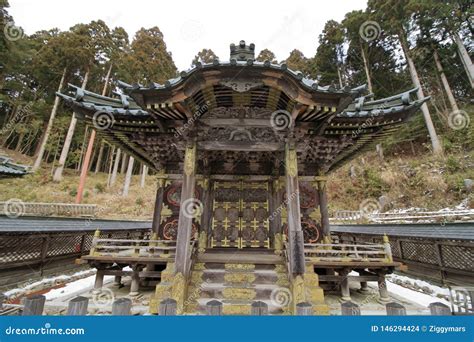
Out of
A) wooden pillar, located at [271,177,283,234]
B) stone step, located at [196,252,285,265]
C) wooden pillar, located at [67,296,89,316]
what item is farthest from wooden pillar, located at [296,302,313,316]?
wooden pillar, located at [271,177,283,234]

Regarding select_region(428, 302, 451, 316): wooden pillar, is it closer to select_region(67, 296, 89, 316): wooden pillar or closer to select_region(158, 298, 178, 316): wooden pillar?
select_region(158, 298, 178, 316): wooden pillar

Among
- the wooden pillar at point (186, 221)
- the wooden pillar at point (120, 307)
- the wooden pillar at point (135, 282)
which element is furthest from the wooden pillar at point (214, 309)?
the wooden pillar at point (135, 282)

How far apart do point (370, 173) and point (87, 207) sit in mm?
26478

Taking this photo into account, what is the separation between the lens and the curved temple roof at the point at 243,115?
17.8 feet

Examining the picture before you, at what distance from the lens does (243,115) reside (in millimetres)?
Result: 6457

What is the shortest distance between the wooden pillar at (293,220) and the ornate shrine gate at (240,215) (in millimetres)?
2423

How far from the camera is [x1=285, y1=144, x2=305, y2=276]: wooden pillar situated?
5.49 meters

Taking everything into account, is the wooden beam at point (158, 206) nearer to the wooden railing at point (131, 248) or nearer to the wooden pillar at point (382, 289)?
the wooden railing at point (131, 248)

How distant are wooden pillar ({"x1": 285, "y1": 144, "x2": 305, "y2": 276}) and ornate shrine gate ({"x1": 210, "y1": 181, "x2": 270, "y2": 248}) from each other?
7.95 feet

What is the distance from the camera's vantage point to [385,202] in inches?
761

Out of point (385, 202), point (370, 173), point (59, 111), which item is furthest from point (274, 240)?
point (59, 111)

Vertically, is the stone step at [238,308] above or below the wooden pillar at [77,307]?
below
